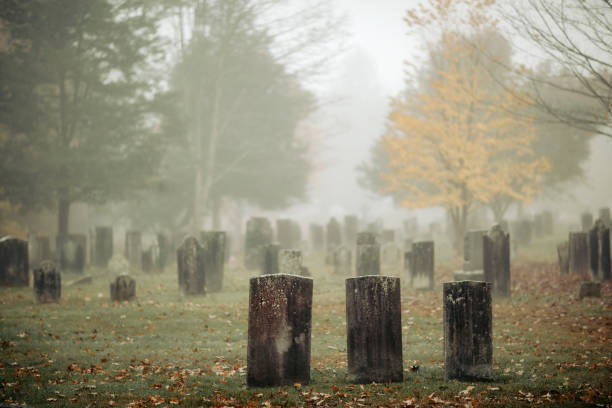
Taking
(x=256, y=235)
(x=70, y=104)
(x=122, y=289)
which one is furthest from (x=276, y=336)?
(x=70, y=104)

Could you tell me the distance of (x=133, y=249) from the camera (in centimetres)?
2214

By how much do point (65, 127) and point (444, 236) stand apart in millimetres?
22871

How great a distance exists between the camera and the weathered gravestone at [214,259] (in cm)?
1630

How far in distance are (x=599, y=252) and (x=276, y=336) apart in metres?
11.1

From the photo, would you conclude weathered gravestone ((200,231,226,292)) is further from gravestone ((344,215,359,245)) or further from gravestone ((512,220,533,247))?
gravestone ((512,220,533,247))

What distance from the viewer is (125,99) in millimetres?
24750

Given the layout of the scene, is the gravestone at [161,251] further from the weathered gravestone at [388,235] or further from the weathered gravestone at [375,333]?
the weathered gravestone at [375,333]

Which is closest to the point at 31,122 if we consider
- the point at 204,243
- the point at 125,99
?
the point at 125,99

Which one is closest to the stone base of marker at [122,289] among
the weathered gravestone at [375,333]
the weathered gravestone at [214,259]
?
the weathered gravestone at [214,259]

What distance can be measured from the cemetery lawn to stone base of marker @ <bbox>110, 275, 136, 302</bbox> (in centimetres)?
34

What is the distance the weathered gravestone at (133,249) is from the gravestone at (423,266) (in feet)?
35.9

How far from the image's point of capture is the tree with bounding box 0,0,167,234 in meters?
20.7

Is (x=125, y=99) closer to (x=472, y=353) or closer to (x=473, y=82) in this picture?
(x=473, y=82)

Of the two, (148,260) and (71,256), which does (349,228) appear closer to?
(148,260)
